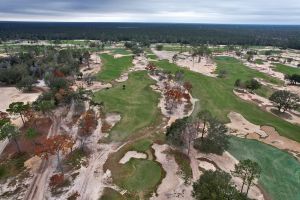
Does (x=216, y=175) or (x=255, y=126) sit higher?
(x=216, y=175)

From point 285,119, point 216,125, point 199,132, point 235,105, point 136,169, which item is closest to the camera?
point 136,169

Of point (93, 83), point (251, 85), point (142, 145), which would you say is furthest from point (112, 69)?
point (142, 145)

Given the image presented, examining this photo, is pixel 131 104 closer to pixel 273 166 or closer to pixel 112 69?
pixel 273 166

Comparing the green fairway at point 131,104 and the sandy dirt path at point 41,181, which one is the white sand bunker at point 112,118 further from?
the sandy dirt path at point 41,181

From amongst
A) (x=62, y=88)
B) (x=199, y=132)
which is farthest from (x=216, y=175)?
(x=62, y=88)

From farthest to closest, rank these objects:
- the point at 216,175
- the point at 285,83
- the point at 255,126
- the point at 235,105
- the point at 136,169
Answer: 1. the point at 285,83
2. the point at 235,105
3. the point at 255,126
4. the point at 136,169
5. the point at 216,175

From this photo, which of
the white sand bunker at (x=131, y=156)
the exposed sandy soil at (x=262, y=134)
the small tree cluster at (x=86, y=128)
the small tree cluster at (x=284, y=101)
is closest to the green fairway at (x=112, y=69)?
the small tree cluster at (x=86, y=128)

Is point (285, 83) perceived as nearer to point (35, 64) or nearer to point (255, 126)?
point (255, 126)
